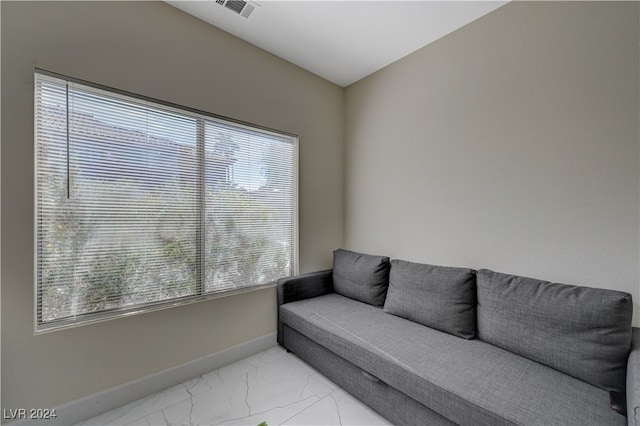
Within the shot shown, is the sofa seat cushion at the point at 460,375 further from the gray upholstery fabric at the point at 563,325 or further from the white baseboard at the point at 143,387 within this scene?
the white baseboard at the point at 143,387

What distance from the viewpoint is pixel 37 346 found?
4.81 feet

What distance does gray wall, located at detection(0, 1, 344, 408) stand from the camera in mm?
1413

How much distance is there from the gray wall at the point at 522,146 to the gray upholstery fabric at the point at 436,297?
0.27 m

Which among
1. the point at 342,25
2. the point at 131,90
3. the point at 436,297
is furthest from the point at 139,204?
the point at 436,297

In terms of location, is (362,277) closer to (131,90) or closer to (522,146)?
(522,146)

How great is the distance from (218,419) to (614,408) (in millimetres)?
→ 1947

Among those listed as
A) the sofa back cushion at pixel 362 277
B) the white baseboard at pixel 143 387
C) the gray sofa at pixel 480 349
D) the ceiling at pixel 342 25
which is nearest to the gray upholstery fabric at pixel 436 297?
the gray sofa at pixel 480 349

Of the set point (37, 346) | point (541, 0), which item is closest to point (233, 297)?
point (37, 346)

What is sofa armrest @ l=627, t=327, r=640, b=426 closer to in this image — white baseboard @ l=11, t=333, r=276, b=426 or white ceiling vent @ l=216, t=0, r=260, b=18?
white baseboard @ l=11, t=333, r=276, b=426

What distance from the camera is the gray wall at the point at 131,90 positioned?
4.64 feet

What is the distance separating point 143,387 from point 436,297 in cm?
212

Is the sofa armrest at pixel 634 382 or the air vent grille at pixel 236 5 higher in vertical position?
the air vent grille at pixel 236 5

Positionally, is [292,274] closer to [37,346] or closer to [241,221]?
[241,221]

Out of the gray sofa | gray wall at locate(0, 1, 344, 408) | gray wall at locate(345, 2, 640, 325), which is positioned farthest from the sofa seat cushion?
gray wall at locate(0, 1, 344, 408)
